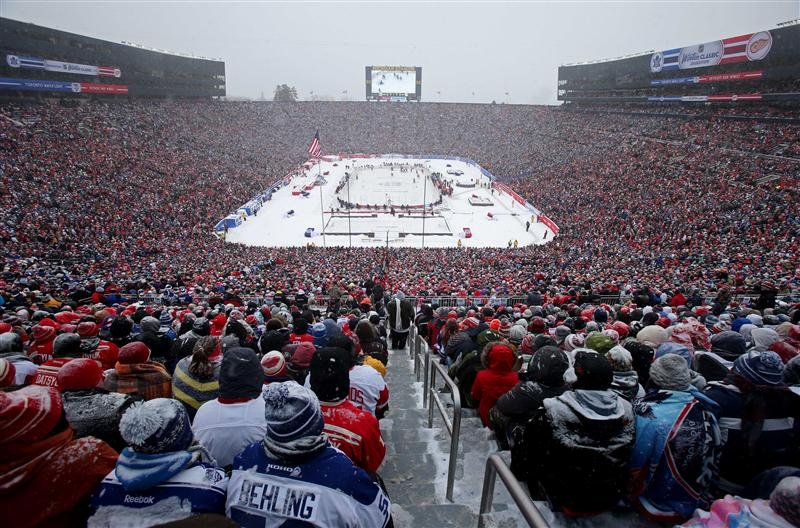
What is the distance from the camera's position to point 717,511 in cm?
233

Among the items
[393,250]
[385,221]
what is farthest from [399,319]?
[385,221]

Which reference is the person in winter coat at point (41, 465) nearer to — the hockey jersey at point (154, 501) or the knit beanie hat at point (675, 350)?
the hockey jersey at point (154, 501)

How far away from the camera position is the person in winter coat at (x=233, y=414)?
2.97 metres

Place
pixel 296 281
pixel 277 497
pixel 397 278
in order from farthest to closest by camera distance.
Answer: pixel 397 278
pixel 296 281
pixel 277 497

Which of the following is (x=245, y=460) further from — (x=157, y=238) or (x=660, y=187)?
(x=660, y=187)

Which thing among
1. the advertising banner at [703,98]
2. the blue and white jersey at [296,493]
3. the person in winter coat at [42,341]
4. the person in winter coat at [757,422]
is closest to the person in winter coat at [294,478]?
the blue and white jersey at [296,493]

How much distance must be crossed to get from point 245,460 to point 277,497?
257mm

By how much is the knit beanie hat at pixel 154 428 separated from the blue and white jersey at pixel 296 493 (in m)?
0.35

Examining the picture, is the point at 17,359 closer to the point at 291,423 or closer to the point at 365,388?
the point at 365,388

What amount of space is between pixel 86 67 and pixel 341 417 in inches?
2466

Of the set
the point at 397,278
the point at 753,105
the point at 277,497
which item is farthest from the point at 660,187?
the point at 277,497

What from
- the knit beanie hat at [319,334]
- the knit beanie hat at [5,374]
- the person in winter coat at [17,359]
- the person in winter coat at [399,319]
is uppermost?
the knit beanie hat at [5,374]

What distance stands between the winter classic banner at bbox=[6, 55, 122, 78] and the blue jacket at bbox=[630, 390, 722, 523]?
5447 cm

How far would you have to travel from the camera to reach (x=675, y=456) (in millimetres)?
3023
